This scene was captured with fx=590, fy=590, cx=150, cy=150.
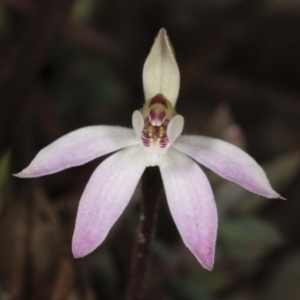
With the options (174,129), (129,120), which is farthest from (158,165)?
(129,120)

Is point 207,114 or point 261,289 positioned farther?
point 207,114

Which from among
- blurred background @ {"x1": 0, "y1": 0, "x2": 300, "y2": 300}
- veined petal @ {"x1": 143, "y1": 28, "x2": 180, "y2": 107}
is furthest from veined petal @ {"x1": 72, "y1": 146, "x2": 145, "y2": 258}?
blurred background @ {"x1": 0, "y1": 0, "x2": 300, "y2": 300}

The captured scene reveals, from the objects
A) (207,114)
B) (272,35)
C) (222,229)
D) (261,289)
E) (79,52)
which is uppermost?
(272,35)

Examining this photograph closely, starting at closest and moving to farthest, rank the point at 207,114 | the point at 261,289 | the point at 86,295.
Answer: the point at 86,295 < the point at 261,289 < the point at 207,114

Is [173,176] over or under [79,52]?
under

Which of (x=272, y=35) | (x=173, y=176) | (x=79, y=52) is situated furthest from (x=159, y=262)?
(x=272, y=35)

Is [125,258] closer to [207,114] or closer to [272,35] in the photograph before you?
[207,114]

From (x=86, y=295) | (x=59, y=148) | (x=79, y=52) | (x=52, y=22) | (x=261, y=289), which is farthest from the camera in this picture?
(x=79, y=52)
